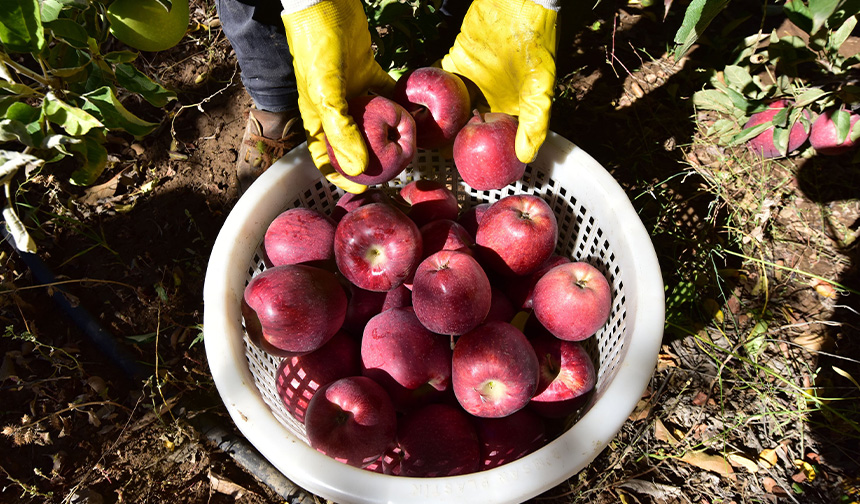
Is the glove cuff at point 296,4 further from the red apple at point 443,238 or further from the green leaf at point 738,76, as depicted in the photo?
the green leaf at point 738,76

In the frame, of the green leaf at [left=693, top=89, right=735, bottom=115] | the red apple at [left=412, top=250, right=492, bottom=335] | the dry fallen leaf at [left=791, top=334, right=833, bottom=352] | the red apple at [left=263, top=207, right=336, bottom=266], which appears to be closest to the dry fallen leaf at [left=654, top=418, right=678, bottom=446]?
the dry fallen leaf at [left=791, top=334, right=833, bottom=352]

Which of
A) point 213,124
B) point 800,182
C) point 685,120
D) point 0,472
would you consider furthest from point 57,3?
point 800,182

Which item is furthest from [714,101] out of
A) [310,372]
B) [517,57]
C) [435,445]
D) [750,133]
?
[310,372]

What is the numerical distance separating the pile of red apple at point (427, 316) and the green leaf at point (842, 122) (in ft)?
5.04

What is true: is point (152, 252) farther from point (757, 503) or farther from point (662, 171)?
point (757, 503)

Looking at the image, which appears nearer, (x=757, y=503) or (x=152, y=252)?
(x=757, y=503)

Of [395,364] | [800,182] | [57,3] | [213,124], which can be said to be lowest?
[800,182]

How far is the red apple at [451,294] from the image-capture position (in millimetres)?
1651

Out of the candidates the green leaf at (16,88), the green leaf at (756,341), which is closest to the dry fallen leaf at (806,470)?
the green leaf at (756,341)

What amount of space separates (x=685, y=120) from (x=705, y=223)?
0.63 metres

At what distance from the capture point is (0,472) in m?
2.16

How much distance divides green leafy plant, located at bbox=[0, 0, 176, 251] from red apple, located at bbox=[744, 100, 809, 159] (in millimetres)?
2629

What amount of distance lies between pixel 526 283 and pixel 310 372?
32.6 inches

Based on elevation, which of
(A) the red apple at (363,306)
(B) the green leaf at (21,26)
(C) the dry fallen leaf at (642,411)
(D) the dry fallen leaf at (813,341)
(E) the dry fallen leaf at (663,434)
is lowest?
(E) the dry fallen leaf at (663,434)
